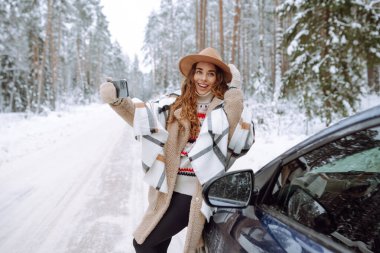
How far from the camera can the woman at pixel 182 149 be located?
2.11 m

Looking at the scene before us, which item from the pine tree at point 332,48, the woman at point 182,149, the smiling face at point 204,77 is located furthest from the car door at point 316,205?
the pine tree at point 332,48

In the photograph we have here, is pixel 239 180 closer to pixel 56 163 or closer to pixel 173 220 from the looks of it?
pixel 173 220

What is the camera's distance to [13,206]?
459cm

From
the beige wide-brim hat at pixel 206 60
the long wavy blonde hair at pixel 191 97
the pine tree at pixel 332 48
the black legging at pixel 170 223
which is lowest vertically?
the black legging at pixel 170 223

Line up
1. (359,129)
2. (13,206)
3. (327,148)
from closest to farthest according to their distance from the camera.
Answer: (359,129) < (327,148) < (13,206)

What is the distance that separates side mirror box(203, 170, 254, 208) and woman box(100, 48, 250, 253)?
31 cm

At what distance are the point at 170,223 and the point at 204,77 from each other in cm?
117

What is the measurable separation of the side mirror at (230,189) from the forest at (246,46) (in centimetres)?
679

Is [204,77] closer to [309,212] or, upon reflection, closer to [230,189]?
[230,189]

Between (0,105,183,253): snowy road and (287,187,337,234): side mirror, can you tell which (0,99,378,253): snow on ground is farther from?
(287,187,337,234): side mirror

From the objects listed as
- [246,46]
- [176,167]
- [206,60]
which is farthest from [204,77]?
[246,46]

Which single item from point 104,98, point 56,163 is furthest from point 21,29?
point 104,98

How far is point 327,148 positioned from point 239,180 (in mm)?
511

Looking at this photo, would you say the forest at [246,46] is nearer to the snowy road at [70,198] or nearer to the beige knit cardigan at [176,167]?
the snowy road at [70,198]
